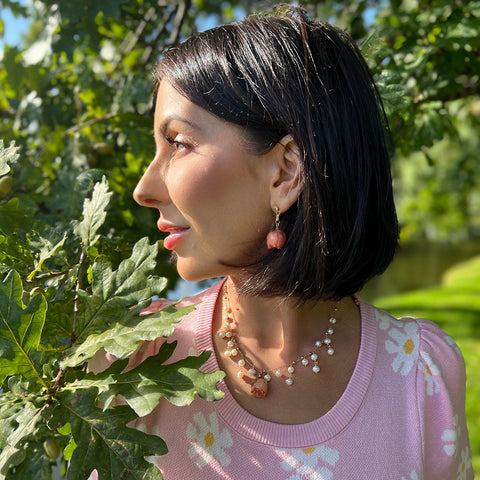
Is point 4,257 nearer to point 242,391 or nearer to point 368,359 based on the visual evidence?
point 242,391

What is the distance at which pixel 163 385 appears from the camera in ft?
3.50

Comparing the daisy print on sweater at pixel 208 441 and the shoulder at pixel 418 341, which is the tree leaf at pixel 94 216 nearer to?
the daisy print on sweater at pixel 208 441

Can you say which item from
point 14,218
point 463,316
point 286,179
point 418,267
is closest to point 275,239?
point 286,179

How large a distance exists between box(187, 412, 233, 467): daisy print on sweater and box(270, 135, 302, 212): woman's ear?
1.61 feet

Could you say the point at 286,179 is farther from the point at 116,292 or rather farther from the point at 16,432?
the point at 16,432

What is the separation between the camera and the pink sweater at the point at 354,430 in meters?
1.32

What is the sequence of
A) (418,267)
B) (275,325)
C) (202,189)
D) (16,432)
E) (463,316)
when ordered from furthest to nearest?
(418,267), (463,316), (275,325), (202,189), (16,432)

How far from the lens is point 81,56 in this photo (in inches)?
87.9

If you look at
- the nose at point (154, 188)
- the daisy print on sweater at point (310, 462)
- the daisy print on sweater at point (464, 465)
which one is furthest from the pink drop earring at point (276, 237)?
the daisy print on sweater at point (464, 465)

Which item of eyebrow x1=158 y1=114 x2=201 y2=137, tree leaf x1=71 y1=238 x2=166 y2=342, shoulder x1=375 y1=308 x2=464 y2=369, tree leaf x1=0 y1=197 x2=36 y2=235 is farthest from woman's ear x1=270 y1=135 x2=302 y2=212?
tree leaf x1=0 y1=197 x2=36 y2=235

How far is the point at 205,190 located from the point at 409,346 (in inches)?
24.8

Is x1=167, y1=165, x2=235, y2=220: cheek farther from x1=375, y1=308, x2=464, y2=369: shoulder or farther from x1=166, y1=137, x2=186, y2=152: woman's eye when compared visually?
x1=375, y1=308, x2=464, y2=369: shoulder

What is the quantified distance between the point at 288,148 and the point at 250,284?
0.30 metres

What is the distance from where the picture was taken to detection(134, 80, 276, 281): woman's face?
4.12 ft
